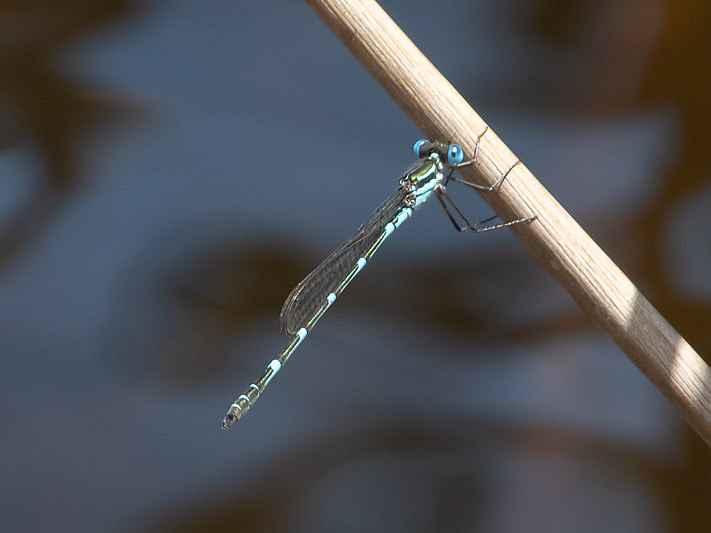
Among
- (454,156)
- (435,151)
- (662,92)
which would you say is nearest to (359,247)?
(435,151)

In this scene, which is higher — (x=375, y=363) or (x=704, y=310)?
(x=375, y=363)

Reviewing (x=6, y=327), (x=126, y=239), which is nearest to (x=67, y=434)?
(x=6, y=327)

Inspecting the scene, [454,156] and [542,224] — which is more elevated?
[454,156]

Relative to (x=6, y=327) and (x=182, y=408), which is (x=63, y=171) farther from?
(x=182, y=408)

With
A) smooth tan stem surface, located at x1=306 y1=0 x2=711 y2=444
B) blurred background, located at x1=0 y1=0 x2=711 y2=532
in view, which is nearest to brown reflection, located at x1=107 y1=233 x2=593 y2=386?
blurred background, located at x1=0 y1=0 x2=711 y2=532

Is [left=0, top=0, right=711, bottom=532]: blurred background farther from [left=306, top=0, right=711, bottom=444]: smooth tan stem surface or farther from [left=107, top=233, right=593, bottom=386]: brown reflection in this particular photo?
[left=306, top=0, right=711, bottom=444]: smooth tan stem surface

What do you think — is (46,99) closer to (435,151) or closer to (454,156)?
(435,151)
